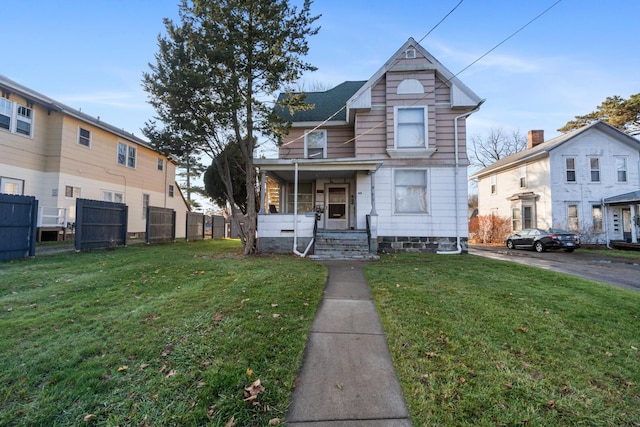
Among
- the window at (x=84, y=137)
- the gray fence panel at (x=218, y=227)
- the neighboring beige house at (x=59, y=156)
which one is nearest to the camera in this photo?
the neighboring beige house at (x=59, y=156)

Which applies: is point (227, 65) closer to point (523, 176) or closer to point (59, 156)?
point (59, 156)

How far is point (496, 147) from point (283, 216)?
3494 centimetres

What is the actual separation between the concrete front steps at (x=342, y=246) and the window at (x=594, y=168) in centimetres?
1788

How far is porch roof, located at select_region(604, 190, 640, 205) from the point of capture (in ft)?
52.5

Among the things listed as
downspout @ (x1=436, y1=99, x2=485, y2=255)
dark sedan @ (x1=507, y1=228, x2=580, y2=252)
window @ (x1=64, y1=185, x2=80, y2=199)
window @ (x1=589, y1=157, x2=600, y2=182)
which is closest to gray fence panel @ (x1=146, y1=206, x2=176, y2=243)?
window @ (x1=64, y1=185, x2=80, y2=199)

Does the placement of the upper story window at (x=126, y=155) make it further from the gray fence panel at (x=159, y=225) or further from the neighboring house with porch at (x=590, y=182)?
the neighboring house with porch at (x=590, y=182)

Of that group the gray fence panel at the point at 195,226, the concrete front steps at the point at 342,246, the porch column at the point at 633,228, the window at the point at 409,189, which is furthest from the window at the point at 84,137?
the porch column at the point at 633,228

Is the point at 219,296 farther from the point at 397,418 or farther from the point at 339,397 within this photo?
the point at 397,418

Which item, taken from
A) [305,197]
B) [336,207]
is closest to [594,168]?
[336,207]

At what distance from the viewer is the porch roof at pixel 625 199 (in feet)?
52.5

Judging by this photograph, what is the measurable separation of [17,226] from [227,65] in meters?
7.79

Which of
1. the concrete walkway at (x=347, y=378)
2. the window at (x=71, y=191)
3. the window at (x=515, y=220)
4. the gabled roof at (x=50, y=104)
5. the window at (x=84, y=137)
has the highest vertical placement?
the gabled roof at (x=50, y=104)

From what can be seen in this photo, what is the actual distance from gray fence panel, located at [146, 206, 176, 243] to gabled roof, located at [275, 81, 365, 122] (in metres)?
7.99

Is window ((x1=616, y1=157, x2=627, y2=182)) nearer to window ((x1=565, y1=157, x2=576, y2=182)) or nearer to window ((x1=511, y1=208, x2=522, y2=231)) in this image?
window ((x1=565, y1=157, x2=576, y2=182))
